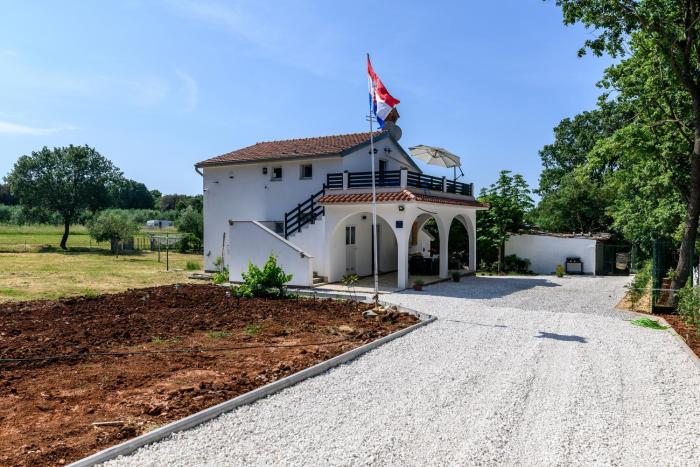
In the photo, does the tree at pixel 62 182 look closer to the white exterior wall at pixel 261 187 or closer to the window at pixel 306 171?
the white exterior wall at pixel 261 187

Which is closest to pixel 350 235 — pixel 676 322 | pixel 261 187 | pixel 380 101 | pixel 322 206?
pixel 322 206

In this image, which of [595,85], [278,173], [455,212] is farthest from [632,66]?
[278,173]

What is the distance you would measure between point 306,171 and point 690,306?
15.2m

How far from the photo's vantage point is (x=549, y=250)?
2702 centimetres

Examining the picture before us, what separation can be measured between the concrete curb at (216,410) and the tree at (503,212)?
59.9 feet

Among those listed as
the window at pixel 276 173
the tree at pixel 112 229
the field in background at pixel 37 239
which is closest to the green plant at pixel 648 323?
the window at pixel 276 173

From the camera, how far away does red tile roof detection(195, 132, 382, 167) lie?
21.6m

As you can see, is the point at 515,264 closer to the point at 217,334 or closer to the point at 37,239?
the point at 217,334

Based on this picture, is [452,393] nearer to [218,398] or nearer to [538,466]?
[538,466]

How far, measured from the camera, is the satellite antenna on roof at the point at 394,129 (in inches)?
969

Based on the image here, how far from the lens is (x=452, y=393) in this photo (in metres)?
6.93

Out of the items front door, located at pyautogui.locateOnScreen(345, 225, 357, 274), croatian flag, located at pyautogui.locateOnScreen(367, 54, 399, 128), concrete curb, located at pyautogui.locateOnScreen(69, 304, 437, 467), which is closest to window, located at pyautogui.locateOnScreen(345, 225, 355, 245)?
front door, located at pyautogui.locateOnScreen(345, 225, 357, 274)

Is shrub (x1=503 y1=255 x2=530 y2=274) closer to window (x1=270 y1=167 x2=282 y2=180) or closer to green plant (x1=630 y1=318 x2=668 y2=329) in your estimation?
window (x1=270 y1=167 x2=282 y2=180)

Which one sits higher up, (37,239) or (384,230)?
(384,230)
